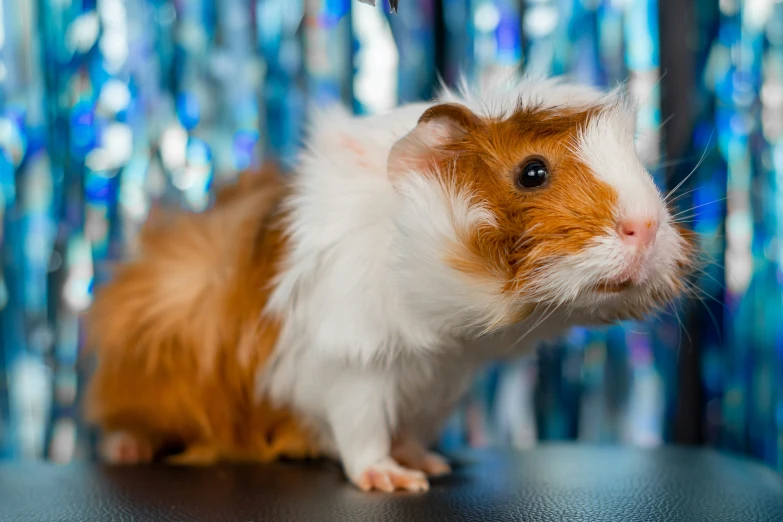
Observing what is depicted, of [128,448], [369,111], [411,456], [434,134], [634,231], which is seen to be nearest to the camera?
[634,231]

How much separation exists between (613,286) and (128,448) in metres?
1.07

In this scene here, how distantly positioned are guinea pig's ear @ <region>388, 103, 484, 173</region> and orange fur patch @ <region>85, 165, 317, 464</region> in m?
0.35

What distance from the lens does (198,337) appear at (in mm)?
1505

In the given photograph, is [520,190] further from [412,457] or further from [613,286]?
[412,457]

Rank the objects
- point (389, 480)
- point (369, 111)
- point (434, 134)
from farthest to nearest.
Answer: point (369, 111) < point (389, 480) < point (434, 134)

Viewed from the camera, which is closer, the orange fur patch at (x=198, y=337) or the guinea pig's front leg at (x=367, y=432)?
the guinea pig's front leg at (x=367, y=432)

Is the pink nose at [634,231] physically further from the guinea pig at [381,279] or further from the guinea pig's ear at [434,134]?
the guinea pig's ear at [434,134]

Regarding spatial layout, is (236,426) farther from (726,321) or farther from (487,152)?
(726,321)

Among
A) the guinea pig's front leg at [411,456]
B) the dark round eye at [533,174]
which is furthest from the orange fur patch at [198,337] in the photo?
the dark round eye at [533,174]

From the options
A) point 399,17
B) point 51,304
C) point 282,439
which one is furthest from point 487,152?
point 51,304

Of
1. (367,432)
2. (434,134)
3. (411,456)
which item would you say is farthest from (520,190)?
(411,456)

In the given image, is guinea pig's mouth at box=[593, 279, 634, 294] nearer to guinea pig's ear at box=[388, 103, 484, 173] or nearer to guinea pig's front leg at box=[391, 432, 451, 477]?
guinea pig's ear at box=[388, 103, 484, 173]

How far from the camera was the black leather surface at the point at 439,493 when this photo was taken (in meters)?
1.11

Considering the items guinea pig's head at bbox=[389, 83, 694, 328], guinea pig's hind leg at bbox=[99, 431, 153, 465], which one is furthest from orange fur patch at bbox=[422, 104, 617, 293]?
guinea pig's hind leg at bbox=[99, 431, 153, 465]
